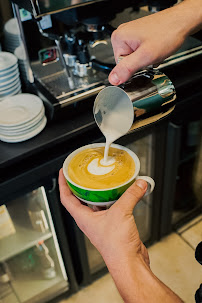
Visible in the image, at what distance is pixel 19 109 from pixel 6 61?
0.23 metres

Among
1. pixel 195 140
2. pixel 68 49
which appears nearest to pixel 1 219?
pixel 68 49

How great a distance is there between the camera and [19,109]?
53.8 inches

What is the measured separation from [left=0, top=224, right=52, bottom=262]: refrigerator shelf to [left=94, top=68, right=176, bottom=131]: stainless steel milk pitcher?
92 centimetres

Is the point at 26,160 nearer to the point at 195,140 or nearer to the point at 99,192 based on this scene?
the point at 99,192

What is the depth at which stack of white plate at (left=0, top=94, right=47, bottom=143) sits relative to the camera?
49.8 inches

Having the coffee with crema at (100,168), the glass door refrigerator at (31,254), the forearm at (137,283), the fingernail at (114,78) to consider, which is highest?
the fingernail at (114,78)

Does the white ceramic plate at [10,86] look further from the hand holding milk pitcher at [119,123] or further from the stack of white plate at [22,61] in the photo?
the hand holding milk pitcher at [119,123]

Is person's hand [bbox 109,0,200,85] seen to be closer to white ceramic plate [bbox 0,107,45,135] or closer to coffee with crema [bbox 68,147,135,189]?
coffee with crema [bbox 68,147,135,189]

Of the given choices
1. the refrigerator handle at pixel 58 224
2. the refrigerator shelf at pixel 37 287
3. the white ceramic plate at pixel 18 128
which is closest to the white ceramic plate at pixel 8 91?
the white ceramic plate at pixel 18 128

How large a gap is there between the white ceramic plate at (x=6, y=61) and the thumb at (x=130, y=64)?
0.67 metres

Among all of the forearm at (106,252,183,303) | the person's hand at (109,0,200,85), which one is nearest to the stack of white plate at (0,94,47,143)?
the person's hand at (109,0,200,85)

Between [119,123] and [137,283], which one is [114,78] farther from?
[137,283]

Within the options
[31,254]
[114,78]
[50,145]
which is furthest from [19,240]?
[114,78]

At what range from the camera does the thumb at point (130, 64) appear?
876 mm
